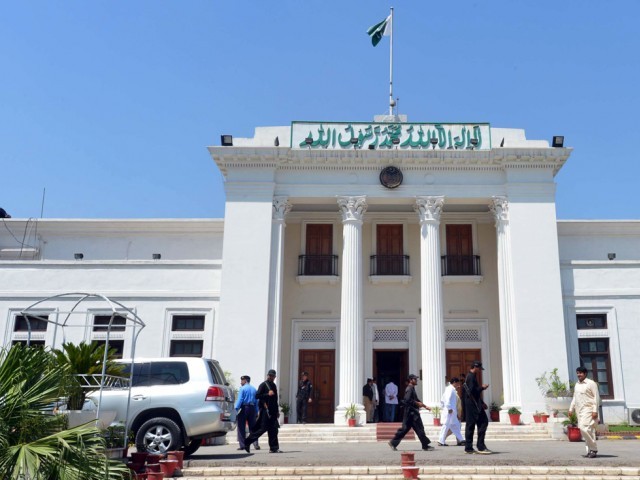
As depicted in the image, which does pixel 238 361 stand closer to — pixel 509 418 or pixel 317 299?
pixel 317 299

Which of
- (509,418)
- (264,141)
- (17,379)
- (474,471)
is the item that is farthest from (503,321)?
(17,379)

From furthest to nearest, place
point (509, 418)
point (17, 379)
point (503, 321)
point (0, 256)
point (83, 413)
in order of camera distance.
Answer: point (0, 256) < point (503, 321) < point (509, 418) < point (83, 413) < point (17, 379)

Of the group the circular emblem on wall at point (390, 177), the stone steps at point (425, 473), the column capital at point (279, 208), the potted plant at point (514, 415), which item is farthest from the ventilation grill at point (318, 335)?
the stone steps at point (425, 473)

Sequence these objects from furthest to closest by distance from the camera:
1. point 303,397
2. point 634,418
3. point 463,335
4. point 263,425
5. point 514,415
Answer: point 463,335 < point 303,397 < point 634,418 < point 514,415 < point 263,425

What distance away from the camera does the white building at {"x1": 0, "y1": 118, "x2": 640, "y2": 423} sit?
2069cm

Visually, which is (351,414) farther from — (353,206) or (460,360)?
(353,206)

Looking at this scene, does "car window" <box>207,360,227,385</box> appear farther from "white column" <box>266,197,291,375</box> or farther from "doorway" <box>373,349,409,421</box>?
"doorway" <box>373,349,409,421</box>

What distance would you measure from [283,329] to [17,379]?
16.3 meters

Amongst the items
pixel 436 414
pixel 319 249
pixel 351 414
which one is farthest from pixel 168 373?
pixel 319 249

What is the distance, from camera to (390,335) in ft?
76.7

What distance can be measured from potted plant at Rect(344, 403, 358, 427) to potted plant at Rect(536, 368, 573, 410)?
5.79 meters

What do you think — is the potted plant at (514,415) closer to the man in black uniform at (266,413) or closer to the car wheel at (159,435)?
the man in black uniform at (266,413)

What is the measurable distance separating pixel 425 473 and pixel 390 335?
13.7 m

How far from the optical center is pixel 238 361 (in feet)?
66.5
